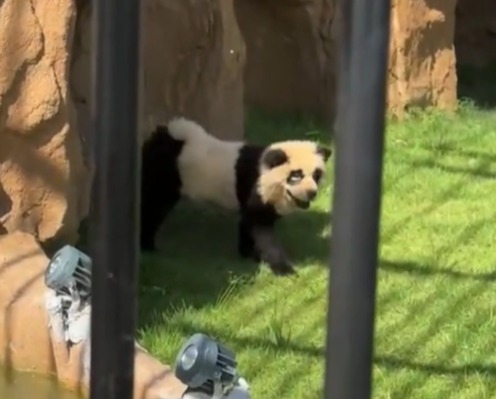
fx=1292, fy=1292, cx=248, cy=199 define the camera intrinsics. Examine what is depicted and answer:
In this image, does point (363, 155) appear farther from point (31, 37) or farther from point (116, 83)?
point (31, 37)

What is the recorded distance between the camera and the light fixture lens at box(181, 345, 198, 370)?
2.43 meters

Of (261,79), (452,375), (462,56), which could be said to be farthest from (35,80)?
(462,56)

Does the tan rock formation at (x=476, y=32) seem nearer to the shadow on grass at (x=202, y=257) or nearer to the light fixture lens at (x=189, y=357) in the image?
the shadow on grass at (x=202, y=257)

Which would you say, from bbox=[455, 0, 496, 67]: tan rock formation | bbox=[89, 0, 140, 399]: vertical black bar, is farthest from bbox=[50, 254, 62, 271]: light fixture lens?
bbox=[455, 0, 496, 67]: tan rock formation

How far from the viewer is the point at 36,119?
374 centimetres

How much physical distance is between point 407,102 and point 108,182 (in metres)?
5.73

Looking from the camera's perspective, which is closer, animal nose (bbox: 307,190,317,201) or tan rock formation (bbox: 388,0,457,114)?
animal nose (bbox: 307,190,317,201)

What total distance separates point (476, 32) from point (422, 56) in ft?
6.66

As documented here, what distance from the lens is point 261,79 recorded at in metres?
6.71

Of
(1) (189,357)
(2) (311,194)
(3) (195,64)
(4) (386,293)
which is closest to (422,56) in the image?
(3) (195,64)

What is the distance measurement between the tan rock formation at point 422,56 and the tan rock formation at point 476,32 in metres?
1.65

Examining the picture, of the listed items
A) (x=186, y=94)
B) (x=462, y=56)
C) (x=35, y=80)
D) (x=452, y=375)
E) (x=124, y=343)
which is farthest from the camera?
(x=462, y=56)

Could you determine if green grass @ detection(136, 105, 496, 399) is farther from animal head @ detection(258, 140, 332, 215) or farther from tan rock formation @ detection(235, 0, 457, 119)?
tan rock formation @ detection(235, 0, 457, 119)

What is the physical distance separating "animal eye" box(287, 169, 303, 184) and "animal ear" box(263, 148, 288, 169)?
0.05 metres
